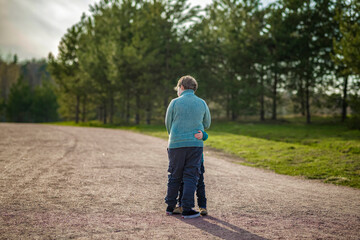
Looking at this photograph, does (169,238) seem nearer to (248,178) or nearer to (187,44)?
(248,178)

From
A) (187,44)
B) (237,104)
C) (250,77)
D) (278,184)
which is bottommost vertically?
(278,184)

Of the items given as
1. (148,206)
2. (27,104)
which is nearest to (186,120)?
(148,206)

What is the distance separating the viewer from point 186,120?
14.8ft

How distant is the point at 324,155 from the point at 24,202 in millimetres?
10967

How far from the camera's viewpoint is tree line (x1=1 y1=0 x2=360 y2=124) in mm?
29141

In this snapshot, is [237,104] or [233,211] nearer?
[233,211]

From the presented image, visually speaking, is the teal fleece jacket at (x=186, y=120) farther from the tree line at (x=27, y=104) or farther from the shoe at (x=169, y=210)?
the tree line at (x=27, y=104)

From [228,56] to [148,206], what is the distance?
99.8ft

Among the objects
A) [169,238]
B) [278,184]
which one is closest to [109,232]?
[169,238]

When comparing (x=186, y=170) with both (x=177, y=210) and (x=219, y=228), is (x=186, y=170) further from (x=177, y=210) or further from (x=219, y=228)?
(x=219, y=228)

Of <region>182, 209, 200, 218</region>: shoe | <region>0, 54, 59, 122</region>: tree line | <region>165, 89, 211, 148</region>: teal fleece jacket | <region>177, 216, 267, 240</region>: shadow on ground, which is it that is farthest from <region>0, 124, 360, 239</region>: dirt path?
<region>0, 54, 59, 122</region>: tree line

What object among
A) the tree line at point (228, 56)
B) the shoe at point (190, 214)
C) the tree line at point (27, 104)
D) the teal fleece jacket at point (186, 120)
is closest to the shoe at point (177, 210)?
the shoe at point (190, 214)

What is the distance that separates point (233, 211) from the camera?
4621mm

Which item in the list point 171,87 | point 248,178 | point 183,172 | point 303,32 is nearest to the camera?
point 183,172
